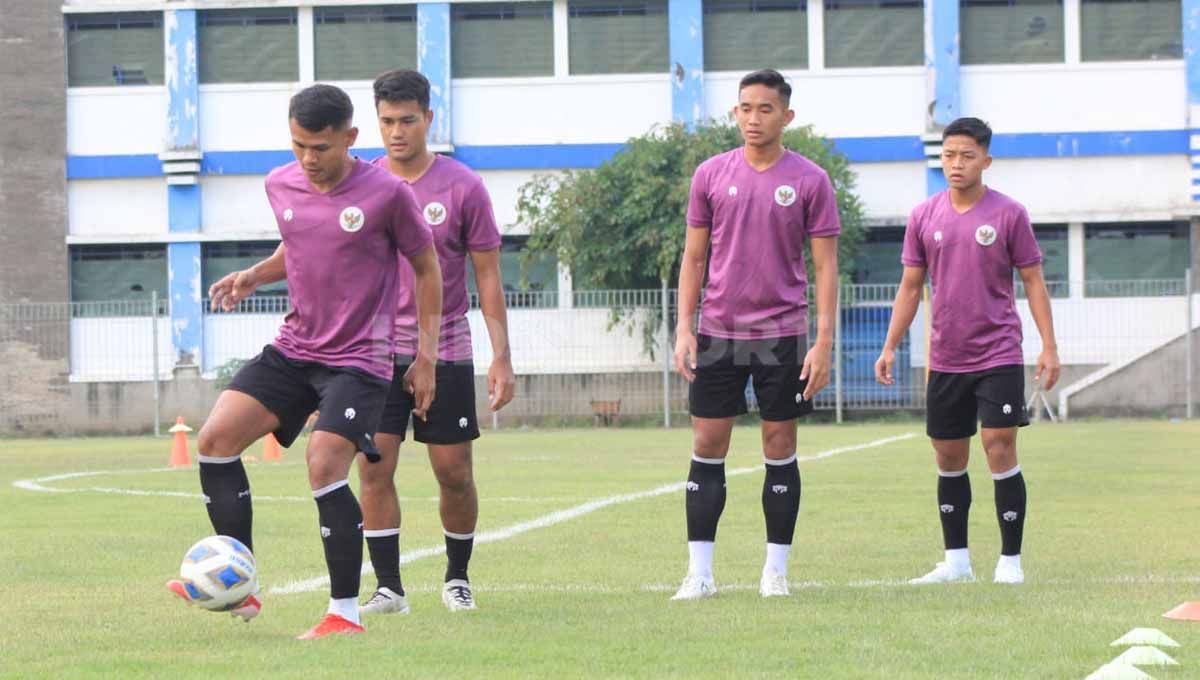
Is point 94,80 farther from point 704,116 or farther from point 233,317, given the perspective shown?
point 704,116

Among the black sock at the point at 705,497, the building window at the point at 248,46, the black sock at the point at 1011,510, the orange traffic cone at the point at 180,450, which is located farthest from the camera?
the building window at the point at 248,46

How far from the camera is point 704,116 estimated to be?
3450 centimetres

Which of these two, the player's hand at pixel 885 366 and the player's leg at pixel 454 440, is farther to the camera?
the player's hand at pixel 885 366

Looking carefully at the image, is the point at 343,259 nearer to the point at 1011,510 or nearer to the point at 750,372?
the point at 750,372

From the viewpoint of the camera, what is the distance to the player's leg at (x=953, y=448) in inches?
335

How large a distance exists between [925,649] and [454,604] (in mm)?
2215

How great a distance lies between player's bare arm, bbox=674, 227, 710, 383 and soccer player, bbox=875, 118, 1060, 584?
1164 millimetres

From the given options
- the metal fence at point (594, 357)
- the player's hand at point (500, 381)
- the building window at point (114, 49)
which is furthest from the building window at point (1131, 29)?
the player's hand at point (500, 381)

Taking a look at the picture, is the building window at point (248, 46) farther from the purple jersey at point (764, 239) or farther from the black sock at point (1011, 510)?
the purple jersey at point (764, 239)

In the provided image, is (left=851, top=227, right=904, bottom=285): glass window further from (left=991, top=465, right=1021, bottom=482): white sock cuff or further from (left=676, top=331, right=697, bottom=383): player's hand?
(left=676, top=331, right=697, bottom=383): player's hand

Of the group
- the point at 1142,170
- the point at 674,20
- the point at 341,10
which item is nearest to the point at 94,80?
the point at 341,10

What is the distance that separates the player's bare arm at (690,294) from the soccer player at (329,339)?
1338 mm

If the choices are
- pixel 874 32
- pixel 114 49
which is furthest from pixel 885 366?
pixel 114 49

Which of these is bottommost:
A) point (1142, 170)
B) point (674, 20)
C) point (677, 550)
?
point (677, 550)
